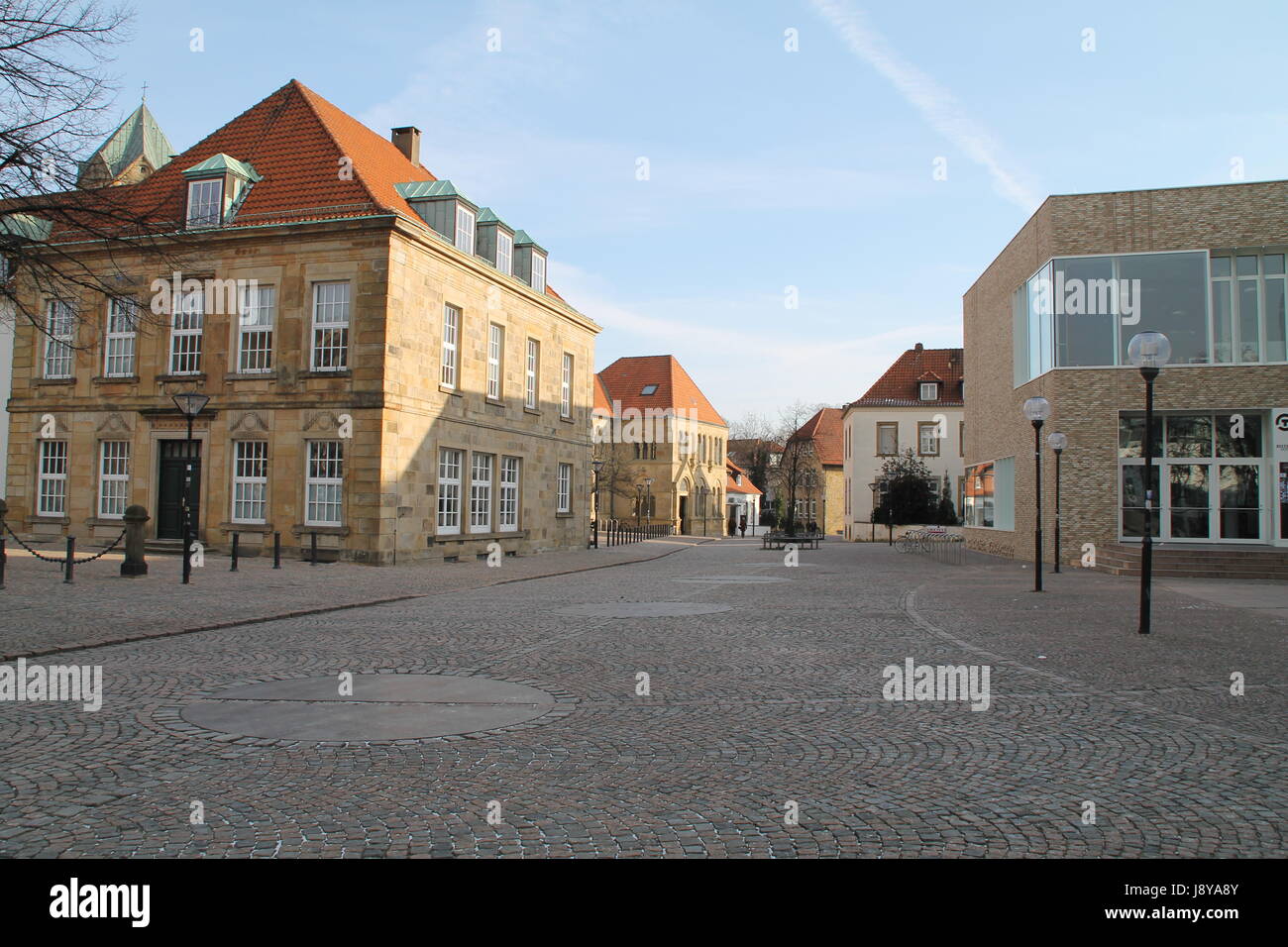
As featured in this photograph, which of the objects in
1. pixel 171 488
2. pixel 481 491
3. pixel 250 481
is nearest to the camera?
pixel 250 481

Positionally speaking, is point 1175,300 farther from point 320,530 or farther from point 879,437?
point 879,437

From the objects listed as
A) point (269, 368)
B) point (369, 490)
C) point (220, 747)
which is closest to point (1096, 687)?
point (220, 747)

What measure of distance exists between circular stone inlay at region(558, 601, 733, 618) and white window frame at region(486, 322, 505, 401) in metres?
14.7

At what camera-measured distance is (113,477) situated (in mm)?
26531

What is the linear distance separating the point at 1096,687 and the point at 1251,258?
74.0 feet

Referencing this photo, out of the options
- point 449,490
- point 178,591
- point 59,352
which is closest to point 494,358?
point 449,490

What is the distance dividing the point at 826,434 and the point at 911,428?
30079 millimetres

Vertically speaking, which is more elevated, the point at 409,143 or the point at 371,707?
the point at 409,143

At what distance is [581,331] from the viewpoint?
118ft

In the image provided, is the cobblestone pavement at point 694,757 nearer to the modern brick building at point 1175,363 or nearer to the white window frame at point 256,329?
the white window frame at point 256,329

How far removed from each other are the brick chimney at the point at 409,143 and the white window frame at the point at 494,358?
266 inches

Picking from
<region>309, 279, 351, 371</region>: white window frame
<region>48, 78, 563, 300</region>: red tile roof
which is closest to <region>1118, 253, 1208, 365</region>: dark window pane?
<region>48, 78, 563, 300</region>: red tile roof

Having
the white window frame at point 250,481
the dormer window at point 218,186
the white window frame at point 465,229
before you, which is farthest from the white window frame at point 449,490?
the dormer window at point 218,186
